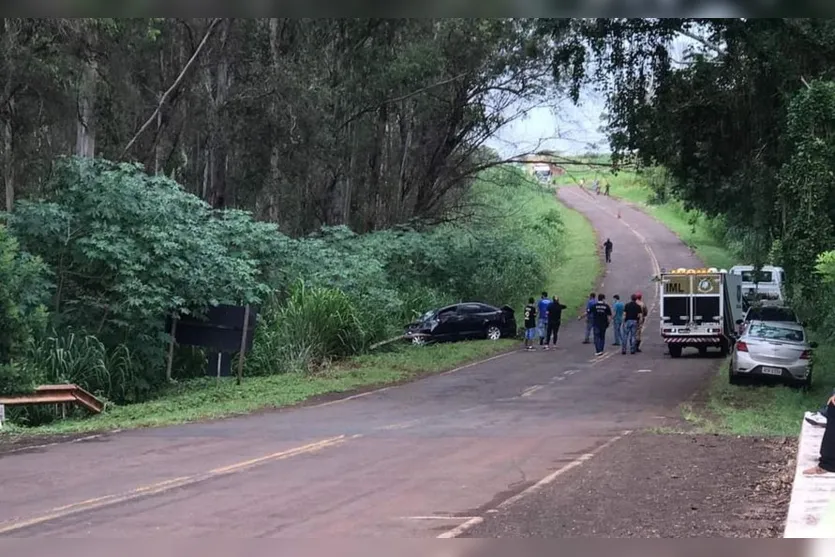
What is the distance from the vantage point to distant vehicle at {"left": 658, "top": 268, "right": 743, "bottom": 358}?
2747 cm

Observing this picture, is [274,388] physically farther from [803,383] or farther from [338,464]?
[803,383]

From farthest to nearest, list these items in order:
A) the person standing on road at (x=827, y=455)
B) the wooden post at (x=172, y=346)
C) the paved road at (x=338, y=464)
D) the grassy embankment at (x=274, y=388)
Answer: the wooden post at (x=172, y=346)
the grassy embankment at (x=274, y=388)
the person standing on road at (x=827, y=455)
the paved road at (x=338, y=464)

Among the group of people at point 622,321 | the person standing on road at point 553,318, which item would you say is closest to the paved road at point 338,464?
the group of people at point 622,321

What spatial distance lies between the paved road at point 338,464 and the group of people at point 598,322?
6.52m

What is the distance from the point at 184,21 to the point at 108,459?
1732cm

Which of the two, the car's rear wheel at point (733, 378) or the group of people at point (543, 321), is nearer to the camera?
the car's rear wheel at point (733, 378)

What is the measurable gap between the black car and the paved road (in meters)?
9.19

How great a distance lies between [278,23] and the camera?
97.0 feet

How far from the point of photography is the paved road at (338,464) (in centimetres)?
841

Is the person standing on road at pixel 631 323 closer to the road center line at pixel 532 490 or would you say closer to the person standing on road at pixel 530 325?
the person standing on road at pixel 530 325

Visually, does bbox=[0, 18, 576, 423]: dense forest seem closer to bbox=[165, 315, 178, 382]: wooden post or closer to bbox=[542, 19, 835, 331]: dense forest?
bbox=[165, 315, 178, 382]: wooden post

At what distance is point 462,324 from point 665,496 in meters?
23.0

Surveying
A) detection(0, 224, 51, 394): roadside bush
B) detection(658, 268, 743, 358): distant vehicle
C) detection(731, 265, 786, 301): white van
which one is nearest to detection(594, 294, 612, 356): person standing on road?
detection(658, 268, 743, 358): distant vehicle

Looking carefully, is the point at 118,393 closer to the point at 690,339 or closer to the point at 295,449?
the point at 295,449
